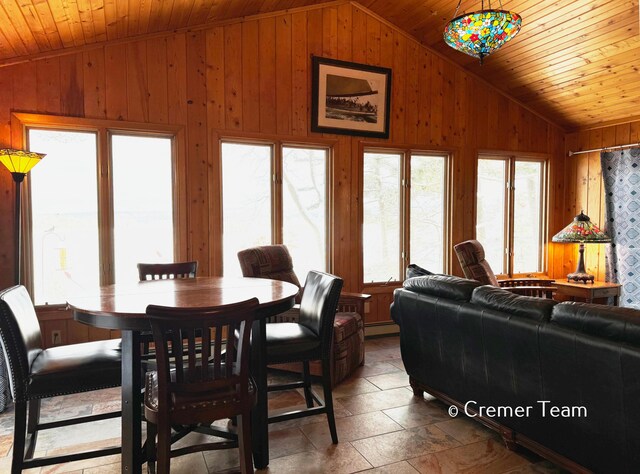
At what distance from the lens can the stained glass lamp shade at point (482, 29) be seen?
262 cm

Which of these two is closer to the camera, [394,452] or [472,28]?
[394,452]

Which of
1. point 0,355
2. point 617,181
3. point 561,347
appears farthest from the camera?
point 617,181

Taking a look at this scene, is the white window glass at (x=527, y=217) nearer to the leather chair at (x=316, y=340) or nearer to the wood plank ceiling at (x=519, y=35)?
the wood plank ceiling at (x=519, y=35)

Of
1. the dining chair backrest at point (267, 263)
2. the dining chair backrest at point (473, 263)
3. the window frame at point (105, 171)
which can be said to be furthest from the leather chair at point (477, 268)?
the window frame at point (105, 171)

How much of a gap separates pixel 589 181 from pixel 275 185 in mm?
3877

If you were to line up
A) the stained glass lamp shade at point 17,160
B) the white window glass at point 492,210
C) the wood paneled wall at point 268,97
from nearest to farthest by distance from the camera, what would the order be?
the stained glass lamp shade at point 17,160 → the wood paneled wall at point 268,97 → the white window glass at point 492,210

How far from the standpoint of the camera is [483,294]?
8.18 feet

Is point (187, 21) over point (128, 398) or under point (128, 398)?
over

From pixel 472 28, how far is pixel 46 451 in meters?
3.47

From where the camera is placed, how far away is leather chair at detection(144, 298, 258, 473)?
1.74 metres

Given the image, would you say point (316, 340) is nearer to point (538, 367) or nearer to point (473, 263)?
point (538, 367)

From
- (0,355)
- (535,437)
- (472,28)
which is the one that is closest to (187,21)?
(472,28)

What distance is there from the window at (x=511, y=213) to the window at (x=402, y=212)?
0.59 meters

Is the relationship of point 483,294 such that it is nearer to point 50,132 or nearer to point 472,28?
point 472,28
